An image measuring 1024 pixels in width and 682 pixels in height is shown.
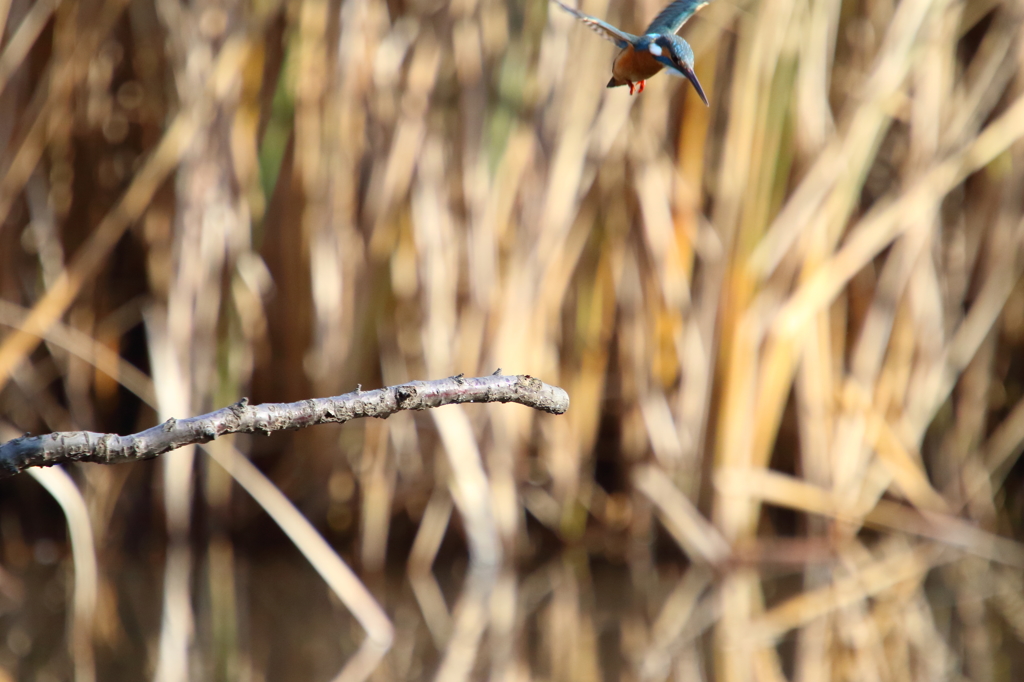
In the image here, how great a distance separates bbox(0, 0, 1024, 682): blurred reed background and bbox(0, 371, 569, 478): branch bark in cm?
56

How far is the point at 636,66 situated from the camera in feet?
1.11

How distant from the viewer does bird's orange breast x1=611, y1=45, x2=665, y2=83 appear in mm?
334

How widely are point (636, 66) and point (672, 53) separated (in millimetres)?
28

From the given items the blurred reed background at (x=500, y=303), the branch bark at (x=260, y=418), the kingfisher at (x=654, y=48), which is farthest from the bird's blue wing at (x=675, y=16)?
the blurred reed background at (x=500, y=303)

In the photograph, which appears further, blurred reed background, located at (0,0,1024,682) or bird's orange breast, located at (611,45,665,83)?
blurred reed background, located at (0,0,1024,682)

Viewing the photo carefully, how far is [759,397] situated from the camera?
39.3 inches

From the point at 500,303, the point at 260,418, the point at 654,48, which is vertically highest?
the point at 500,303

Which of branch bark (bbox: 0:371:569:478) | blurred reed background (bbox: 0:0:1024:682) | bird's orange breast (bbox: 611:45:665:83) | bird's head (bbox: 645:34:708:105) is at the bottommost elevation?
branch bark (bbox: 0:371:569:478)

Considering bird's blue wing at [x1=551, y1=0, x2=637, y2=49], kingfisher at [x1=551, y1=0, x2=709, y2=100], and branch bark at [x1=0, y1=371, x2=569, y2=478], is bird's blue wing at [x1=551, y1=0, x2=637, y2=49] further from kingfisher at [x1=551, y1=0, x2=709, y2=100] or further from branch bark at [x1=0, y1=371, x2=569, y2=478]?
branch bark at [x1=0, y1=371, x2=569, y2=478]

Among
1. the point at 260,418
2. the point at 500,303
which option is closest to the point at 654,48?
the point at 260,418

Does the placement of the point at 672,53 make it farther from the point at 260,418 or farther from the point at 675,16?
the point at 260,418

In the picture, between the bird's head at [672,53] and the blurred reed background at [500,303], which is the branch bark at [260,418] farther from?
the blurred reed background at [500,303]

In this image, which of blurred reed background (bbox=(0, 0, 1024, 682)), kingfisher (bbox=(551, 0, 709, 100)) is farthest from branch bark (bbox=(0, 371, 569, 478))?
blurred reed background (bbox=(0, 0, 1024, 682))

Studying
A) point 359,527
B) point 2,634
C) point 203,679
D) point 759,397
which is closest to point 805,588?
point 759,397
